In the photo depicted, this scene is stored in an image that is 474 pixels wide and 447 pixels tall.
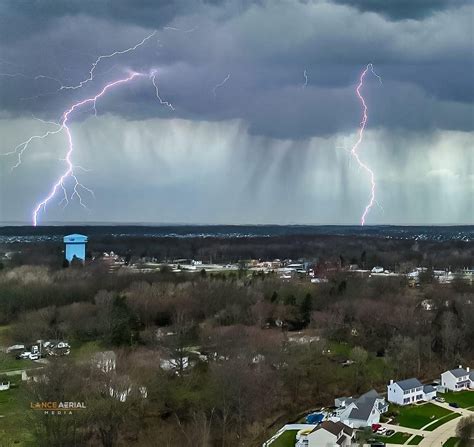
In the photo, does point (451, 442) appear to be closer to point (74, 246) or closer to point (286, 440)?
point (286, 440)

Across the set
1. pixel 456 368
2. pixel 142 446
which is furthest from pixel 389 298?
pixel 142 446

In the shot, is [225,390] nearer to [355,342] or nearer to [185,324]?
[185,324]

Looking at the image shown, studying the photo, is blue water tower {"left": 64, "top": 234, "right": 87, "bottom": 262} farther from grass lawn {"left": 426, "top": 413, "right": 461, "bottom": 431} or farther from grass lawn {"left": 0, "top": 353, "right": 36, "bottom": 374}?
grass lawn {"left": 426, "top": 413, "right": 461, "bottom": 431}

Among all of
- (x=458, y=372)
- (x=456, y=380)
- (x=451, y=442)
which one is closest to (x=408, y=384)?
(x=456, y=380)

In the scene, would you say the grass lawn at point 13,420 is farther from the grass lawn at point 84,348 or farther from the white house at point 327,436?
the white house at point 327,436

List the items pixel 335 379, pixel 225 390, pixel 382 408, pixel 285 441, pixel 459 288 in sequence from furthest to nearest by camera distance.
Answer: pixel 459 288
pixel 335 379
pixel 382 408
pixel 225 390
pixel 285 441

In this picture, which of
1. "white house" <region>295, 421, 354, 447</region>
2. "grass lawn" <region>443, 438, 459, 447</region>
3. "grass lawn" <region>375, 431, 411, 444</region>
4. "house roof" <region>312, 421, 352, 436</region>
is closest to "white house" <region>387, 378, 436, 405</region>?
"grass lawn" <region>375, 431, 411, 444</region>
